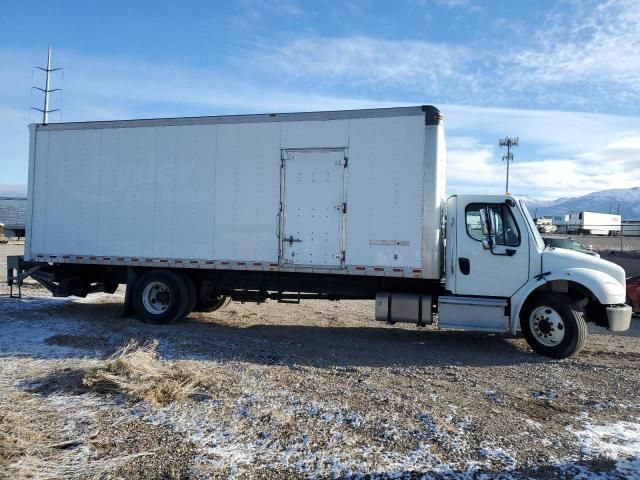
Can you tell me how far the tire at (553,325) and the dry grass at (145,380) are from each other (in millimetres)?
5033

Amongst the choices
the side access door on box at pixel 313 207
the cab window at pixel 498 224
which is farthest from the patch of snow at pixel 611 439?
the side access door on box at pixel 313 207

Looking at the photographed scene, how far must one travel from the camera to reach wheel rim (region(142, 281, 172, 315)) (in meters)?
9.71

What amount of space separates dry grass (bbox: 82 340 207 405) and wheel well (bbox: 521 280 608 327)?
525cm

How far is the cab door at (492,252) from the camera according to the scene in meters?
8.07

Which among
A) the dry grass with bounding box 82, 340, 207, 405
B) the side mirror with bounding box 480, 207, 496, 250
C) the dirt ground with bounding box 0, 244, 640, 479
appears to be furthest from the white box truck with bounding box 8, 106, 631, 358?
the dry grass with bounding box 82, 340, 207, 405

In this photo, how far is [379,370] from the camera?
22.1 feet

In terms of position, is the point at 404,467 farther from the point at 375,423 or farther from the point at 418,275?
the point at 418,275

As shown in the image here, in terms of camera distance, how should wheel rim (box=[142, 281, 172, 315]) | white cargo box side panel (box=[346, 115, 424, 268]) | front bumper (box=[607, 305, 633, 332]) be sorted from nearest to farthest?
1. front bumper (box=[607, 305, 633, 332])
2. white cargo box side panel (box=[346, 115, 424, 268])
3. wheel rim (box=[142, 281, 172, 315])

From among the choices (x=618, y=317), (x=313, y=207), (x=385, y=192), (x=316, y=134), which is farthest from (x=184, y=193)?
(x=618, y=317)

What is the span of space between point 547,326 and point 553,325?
9 centimetres

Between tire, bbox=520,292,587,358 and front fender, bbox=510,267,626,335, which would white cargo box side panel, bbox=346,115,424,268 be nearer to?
front fender, bbox=510,267,626,335

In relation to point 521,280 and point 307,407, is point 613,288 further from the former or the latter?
point 307,407

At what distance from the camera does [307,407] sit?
5.20 metres

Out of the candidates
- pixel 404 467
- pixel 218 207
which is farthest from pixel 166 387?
pixel 218 207
